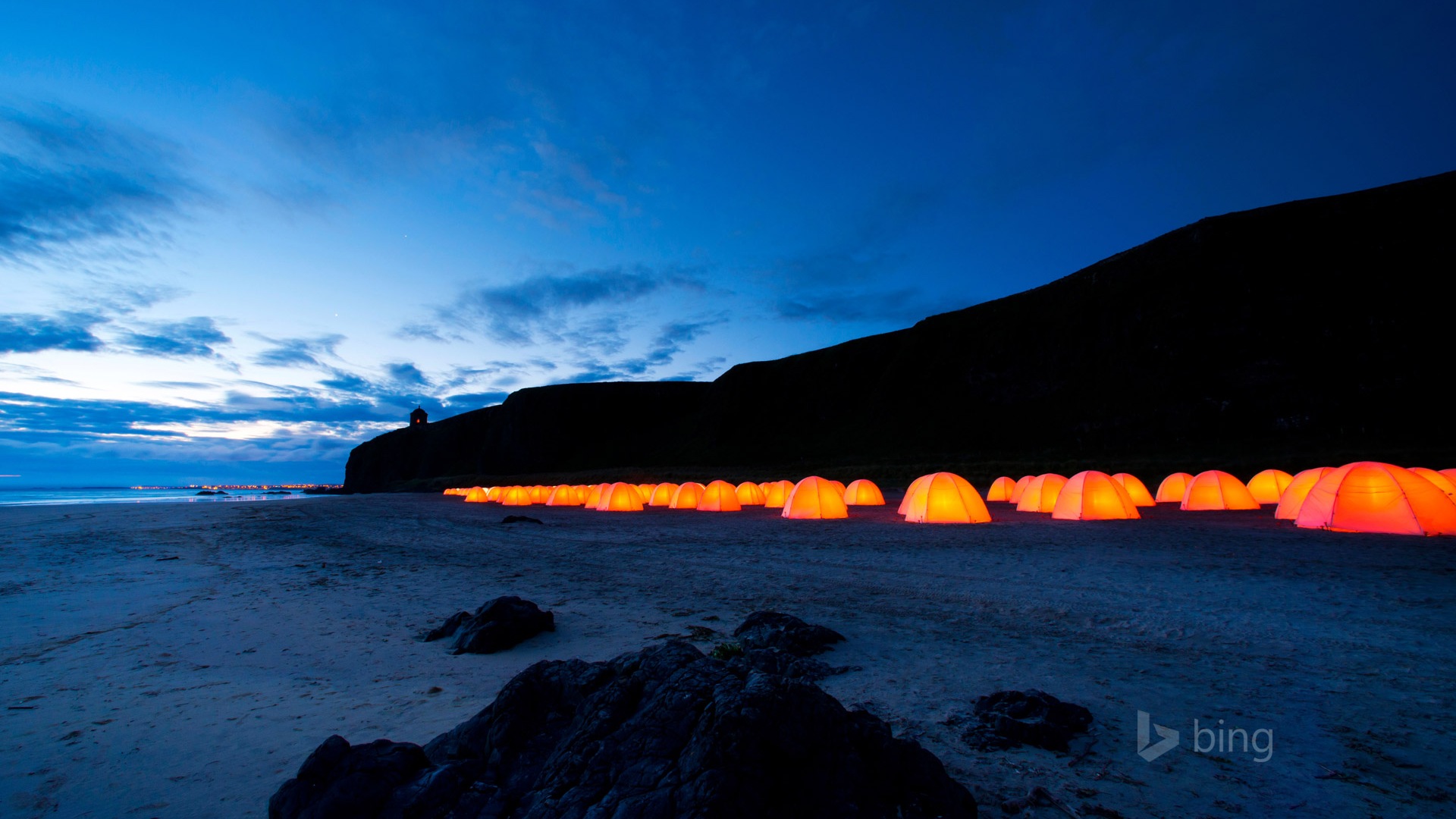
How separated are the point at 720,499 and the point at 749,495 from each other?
3.12 meters

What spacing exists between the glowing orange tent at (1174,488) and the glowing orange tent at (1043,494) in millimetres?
6610

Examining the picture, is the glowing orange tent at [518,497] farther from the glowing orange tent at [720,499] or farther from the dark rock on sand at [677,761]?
the dark rock on sand at [677,761]

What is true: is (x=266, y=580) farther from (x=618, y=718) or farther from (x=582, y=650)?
(x=618, y=718)

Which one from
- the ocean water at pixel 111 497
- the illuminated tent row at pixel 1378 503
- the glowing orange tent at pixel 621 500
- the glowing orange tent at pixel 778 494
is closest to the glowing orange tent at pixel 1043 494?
the illuminated tent row at pixel 1378 503

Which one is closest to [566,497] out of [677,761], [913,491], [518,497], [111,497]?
[518,497]

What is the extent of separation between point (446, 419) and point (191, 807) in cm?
14359

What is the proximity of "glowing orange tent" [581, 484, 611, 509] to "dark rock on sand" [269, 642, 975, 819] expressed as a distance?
103 feet

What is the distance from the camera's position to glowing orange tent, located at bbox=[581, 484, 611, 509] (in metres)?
34.7

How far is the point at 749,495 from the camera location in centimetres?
3219

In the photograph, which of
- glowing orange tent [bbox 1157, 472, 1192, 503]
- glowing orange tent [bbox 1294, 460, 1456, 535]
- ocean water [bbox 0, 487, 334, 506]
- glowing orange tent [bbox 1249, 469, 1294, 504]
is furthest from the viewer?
ocean water [bbox 0, 487, 334, 506]

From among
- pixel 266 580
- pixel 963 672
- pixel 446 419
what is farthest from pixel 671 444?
pixel 963 672

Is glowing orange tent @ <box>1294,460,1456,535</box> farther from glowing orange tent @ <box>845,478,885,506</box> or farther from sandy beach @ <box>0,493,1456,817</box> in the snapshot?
glowing orange tent @ <box>845,478,885,506</box>

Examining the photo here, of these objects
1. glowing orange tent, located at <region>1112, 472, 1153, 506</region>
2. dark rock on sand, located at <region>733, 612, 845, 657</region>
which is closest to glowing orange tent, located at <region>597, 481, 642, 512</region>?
glowing orange tent, located at <region>1112, 472, 1153, 506</region>

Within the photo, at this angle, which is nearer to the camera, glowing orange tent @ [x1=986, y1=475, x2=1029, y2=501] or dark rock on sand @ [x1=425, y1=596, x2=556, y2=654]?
dark rock on sand @ [x1=425, y1=596, x2=556, y2=654]
